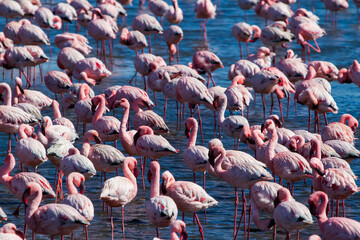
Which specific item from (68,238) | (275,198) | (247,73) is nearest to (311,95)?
(247,73)

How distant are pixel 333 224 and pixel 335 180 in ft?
3.70

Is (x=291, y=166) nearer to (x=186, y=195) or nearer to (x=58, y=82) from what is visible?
(x=186, y=195)

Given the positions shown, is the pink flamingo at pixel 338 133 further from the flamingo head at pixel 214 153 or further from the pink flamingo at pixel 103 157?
the pink flamingo at pixel 103 157

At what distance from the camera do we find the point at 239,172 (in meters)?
7.53

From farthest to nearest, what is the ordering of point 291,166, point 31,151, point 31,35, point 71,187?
1. point 31,35
2. point 31,151
3. point 291,166
4. point 71,187

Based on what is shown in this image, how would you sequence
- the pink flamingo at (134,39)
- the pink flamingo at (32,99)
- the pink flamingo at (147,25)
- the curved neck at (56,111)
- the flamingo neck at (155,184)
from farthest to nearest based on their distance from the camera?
the pink flamingo at (147,25)
the pink flamingo at (134,39)
the pink flamingo at (32,99)
the curved neck at (56,111)
the flamingo neck at (155,184)

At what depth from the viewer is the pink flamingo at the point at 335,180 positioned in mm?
7426

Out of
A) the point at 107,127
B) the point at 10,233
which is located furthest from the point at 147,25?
the point at 10,233

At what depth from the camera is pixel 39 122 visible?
32.4 feet

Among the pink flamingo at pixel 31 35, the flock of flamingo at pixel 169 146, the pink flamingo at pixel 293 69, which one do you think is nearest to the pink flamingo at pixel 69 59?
the flock of flamingo at pixel 169 146

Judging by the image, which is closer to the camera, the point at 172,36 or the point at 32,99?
the point at 32,99

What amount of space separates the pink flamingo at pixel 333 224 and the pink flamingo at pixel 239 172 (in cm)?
73

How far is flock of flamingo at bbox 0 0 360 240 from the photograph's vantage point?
6785mm

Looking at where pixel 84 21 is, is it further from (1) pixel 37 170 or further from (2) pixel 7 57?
(1) pixel 37 170
